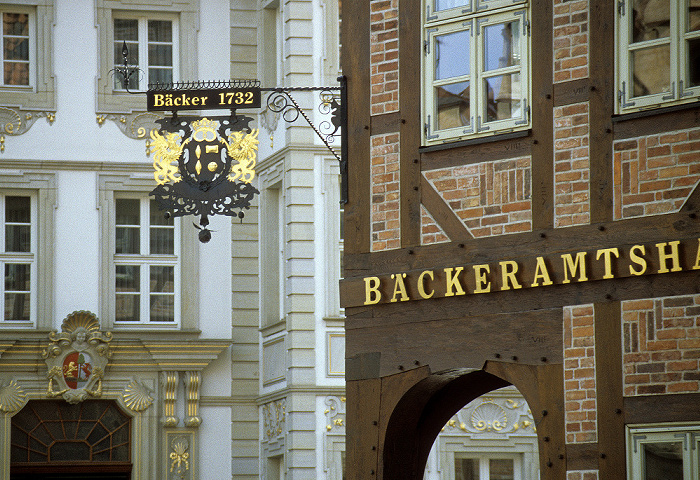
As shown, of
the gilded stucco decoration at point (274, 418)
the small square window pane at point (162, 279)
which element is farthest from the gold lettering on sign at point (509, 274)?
the small square window pane at point (162, 279)

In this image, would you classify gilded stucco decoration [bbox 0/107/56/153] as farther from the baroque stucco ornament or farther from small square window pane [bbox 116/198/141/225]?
the baroque stucco ornament

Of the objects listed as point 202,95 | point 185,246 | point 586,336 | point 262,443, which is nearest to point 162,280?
point 185,246

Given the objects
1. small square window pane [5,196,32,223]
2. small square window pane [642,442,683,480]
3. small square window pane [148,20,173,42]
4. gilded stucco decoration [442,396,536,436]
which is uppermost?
small square window pane [148,20,173,42]

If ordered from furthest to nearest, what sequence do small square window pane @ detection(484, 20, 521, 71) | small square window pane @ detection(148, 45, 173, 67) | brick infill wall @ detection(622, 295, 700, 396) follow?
small square window pane @ detection(148, 45, 173, 67) → small square window pane @ detection(484, 20, 521, 71) → brick infill wall @ detection(622, 295, 700, 396)

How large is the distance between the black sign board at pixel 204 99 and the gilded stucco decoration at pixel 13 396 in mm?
8219

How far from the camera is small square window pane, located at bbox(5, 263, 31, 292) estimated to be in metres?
18.0

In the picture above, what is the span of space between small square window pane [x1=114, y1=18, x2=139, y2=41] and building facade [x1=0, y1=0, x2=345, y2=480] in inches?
0.9

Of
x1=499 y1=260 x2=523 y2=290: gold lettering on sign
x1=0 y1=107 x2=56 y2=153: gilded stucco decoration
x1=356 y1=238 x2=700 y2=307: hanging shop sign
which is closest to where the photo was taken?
x1=356 y1=238 x2=700 y2=307: hanging shop sign

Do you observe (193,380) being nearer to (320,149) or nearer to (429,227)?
(320,149)

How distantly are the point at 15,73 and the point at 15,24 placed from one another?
0.73 metres

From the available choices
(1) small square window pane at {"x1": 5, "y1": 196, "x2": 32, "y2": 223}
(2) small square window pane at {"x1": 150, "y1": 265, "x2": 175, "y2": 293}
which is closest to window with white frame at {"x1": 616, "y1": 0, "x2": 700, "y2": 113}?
(2) small square window pane at {"x1": 150, "y1": 265, "x2": 175, "y2": 293}

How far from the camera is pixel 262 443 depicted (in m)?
18.1

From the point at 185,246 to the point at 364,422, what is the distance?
9.18m

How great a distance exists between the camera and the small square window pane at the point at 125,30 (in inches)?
738
